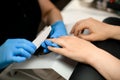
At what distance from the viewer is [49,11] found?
3.84ft

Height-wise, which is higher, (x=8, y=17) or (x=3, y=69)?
(x=8, y=17)

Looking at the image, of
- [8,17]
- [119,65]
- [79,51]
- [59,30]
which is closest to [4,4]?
[8,17]

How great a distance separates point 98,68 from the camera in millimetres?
698

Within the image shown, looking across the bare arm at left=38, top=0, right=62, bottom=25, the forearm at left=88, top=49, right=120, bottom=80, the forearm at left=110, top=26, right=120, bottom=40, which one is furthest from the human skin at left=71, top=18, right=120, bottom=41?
the bare arm at left=38, top=0, right=62, bottom=25

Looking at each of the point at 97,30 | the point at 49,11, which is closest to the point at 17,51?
the point at 97,30

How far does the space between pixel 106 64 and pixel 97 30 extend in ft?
0.69

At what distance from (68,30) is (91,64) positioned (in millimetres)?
360

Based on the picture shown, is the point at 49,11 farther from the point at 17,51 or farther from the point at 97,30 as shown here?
the point at 17,51

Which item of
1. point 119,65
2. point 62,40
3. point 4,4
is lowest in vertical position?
point 119,65

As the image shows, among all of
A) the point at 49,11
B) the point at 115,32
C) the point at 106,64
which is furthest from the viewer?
the point at 49,11

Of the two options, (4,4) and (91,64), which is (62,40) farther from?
(4,4)

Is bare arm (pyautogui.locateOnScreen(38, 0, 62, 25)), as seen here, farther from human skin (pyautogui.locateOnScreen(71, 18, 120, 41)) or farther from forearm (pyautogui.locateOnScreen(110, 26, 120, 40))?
forearm (pyautogui.locateOnScreen(110, 26, 120, 40))

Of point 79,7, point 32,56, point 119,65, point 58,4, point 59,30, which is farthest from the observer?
point 58,4

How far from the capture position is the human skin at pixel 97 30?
0.83 meters
